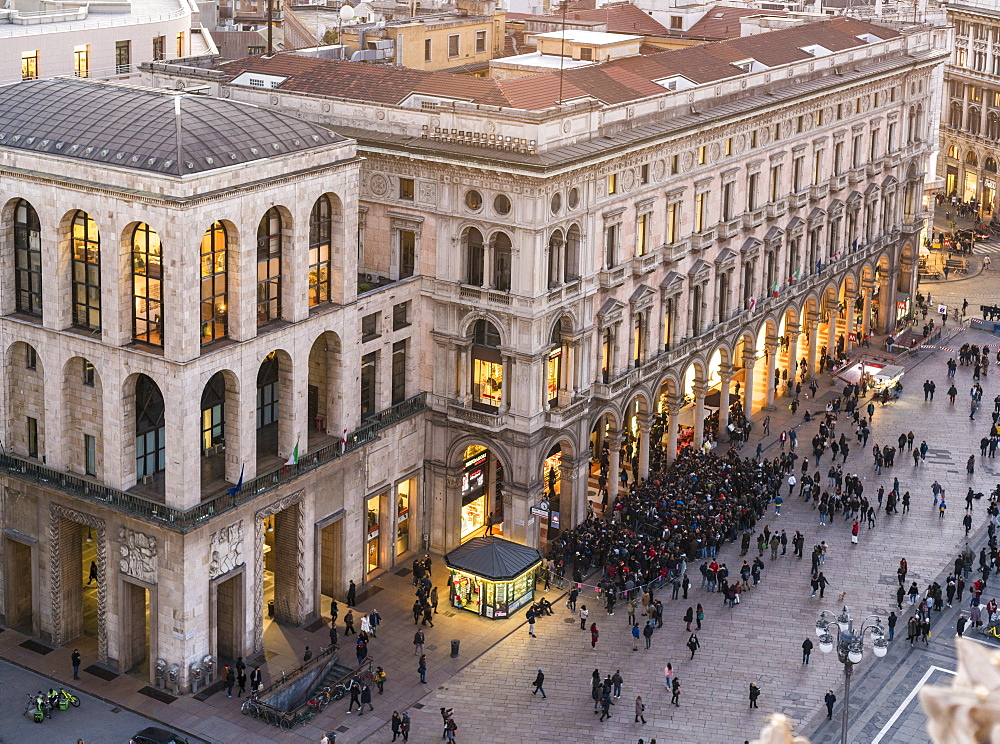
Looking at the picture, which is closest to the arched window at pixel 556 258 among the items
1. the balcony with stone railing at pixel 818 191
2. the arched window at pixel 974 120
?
the balcony with stone railing at pixel 818 191

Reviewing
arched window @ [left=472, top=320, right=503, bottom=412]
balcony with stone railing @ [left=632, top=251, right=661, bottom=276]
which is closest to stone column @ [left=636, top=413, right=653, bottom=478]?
balcony with stone railing @ [left=632, top=251, right=661, bottom=276]

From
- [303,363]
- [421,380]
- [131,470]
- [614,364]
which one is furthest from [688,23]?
[131,470]

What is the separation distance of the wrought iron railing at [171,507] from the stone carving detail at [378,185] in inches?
481

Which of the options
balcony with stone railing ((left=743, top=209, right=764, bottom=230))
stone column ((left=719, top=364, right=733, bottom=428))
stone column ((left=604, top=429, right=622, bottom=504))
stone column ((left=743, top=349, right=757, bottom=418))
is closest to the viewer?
stone column ((left=604, top=429, right=622, bottom=504))

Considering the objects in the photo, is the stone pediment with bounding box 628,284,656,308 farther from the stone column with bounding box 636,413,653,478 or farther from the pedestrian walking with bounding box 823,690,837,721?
the pedestrian walking with bounding box 823,690,837,721

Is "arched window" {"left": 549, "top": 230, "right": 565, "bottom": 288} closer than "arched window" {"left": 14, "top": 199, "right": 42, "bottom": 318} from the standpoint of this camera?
No

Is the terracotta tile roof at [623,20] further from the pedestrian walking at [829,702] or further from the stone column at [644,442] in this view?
the pedestrian walking at [829,702]

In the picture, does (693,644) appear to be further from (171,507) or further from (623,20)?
(623,20)

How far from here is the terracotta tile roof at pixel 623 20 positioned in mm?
105938

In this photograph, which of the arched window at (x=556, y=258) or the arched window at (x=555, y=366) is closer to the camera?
the arched window at (x=556, y=258)

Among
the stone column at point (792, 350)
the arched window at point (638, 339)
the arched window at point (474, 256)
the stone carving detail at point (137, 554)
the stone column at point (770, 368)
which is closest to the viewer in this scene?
the stone carving detail at point (137, 554)

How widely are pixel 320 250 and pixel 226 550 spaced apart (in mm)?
14111

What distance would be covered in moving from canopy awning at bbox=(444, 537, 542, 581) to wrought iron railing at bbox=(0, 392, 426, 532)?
7.03m

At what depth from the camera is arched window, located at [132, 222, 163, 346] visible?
56.5m
